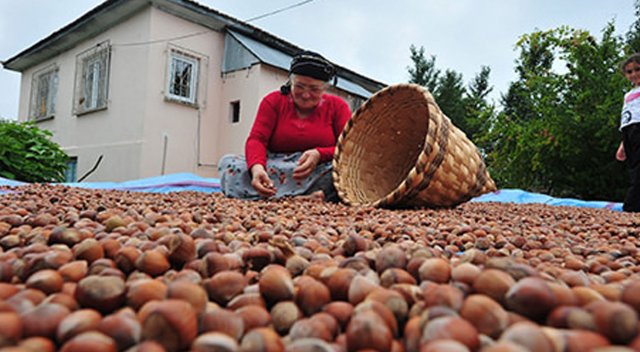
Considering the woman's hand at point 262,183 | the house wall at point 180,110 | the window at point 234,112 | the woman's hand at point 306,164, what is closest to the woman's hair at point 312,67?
the woman's hand at point 306,164

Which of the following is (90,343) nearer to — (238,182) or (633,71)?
(238,182)

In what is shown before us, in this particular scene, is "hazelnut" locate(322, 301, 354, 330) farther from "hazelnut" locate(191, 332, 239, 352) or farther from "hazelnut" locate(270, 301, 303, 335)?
"hazelnut" locate(191, 332, 239, 352)

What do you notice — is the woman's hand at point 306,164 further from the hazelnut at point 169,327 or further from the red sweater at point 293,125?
the hazelnut at point 169,327

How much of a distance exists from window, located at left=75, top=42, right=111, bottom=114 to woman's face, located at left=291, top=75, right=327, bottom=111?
17.0 feet

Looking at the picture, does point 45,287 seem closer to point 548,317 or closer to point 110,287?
point 110,287

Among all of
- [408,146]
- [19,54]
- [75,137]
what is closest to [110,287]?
[408,146]

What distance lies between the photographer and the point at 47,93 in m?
8.71

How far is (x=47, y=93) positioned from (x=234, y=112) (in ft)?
14.0

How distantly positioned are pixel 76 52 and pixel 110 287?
8453 millimetres

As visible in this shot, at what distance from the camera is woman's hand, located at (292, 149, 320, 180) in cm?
271

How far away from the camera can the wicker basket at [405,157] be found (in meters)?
2.31

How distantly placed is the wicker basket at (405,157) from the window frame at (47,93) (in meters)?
7.55

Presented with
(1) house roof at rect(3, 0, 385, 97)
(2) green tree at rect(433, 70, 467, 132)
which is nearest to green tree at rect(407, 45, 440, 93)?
(2) green tree at rect(433, 70, 467, 132)

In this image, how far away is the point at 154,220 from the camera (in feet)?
4.50
